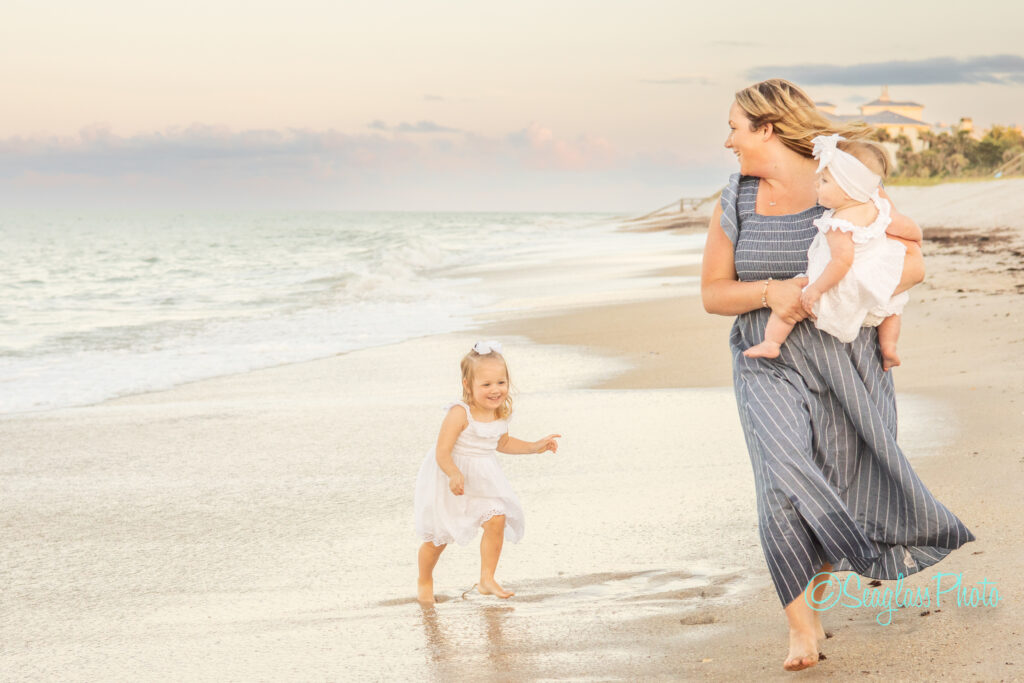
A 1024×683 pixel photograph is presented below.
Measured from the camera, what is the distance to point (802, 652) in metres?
2.78

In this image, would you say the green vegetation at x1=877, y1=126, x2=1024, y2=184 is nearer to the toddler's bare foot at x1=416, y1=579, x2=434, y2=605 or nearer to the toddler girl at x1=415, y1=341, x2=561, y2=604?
the toddler girl at x1=415, y1=341, x2=561, y2=604

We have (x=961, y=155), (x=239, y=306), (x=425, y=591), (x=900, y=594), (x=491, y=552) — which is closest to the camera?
(x=900, y=594)

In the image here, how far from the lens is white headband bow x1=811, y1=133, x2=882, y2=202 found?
2877 mm

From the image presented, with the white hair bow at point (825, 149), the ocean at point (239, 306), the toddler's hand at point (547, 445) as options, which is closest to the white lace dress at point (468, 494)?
the toddler's hand at point (547, 445)

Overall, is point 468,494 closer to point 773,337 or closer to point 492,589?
point 492,589

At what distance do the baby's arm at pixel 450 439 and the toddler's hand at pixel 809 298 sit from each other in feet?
4.77

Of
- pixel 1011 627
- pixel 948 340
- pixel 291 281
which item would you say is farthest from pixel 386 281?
pixel 1011 627

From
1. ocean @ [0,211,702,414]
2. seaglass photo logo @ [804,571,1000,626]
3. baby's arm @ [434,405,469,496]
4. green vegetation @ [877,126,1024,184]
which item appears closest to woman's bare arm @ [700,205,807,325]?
seaglass photo logo @ [804,571,1000,626]

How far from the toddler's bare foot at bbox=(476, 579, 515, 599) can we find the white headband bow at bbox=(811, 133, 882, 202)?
1.89 m

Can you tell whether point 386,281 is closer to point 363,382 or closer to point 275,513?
point 363,382

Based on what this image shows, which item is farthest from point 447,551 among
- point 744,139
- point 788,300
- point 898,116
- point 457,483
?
point 898,116

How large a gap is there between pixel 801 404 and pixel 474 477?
1.43 meters

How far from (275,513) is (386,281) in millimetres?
17919

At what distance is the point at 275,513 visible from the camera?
494cm
